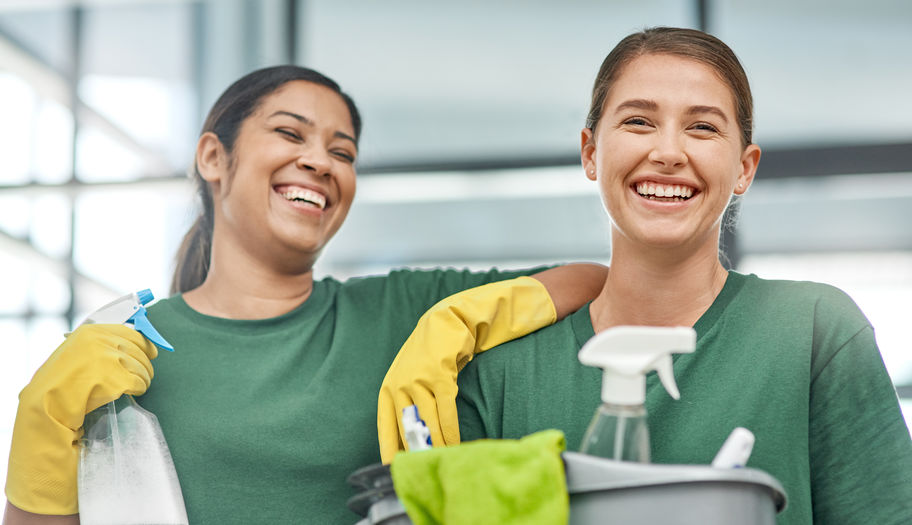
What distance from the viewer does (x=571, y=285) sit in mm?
1126

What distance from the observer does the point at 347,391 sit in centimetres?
114

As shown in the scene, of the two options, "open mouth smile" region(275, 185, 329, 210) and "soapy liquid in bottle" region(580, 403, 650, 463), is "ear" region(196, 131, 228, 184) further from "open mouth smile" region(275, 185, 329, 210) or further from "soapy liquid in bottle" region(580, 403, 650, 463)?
"soapy liquid in bottle" region(580, 403, 650, 463)

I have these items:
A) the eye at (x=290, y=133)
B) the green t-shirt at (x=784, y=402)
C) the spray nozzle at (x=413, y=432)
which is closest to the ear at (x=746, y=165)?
the green t-shirt at (x=784, y=402)

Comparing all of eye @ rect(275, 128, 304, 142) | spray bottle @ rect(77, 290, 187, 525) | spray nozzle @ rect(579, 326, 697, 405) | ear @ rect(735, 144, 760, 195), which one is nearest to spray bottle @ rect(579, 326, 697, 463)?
spray nozzle @ rect(579, 326, 697, 405)

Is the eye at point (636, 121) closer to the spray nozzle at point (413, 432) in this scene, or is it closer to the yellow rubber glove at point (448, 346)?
the yellow rubber glove at point (448, 346)

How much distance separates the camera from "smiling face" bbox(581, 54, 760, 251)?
0.93m

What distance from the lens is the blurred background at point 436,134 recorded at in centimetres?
260

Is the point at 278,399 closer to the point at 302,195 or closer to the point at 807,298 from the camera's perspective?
the point at 302,195

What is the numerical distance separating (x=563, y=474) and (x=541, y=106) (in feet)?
7.29

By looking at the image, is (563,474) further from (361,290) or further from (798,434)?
(361,290)

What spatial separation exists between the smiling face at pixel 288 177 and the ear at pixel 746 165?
537mm

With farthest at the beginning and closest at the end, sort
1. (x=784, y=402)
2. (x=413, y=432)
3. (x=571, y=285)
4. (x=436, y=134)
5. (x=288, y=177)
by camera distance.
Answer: (x=436, y=134)
(x=288, y=177)
(x=571, y=285)
(x=784, y=402)
(x=413, y=432)

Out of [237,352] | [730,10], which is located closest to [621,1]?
[730,10]

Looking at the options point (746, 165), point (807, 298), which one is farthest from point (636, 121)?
point (807, 298)
